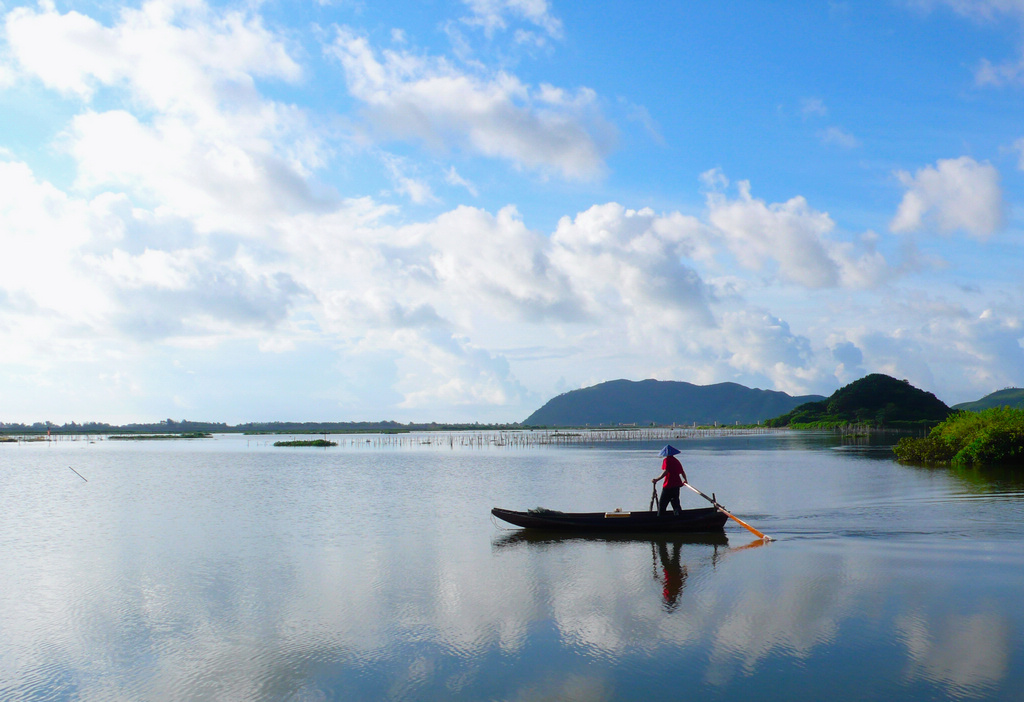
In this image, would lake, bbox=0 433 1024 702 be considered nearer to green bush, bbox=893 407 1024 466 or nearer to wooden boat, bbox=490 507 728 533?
wooden boat, bbox=490 507 728 533

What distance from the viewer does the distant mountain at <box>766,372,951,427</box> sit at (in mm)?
175000

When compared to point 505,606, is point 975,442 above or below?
above

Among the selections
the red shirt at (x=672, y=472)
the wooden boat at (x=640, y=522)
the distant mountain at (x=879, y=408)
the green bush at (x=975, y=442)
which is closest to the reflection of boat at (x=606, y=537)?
the wooden boat at (x=640, y=522)

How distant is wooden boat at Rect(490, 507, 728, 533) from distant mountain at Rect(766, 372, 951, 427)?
167031 mm

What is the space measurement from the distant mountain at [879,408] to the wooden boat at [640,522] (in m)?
167

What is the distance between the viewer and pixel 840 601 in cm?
1443

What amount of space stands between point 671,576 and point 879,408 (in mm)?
191348

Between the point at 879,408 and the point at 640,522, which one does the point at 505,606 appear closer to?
the point at 640,522

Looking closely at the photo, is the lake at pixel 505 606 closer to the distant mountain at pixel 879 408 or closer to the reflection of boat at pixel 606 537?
the reflection of boat at pixel 606 537

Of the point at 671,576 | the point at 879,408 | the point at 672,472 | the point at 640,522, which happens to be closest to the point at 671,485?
the point at 672,472

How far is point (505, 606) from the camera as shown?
1482 centimetres

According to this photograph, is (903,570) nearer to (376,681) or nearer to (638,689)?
(638,689)

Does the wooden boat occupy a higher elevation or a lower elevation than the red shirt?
lower

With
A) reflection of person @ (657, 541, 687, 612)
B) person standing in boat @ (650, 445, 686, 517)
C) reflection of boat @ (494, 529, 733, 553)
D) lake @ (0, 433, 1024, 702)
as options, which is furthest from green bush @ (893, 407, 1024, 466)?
reflection of person @ (657, 541, 687, 612)
